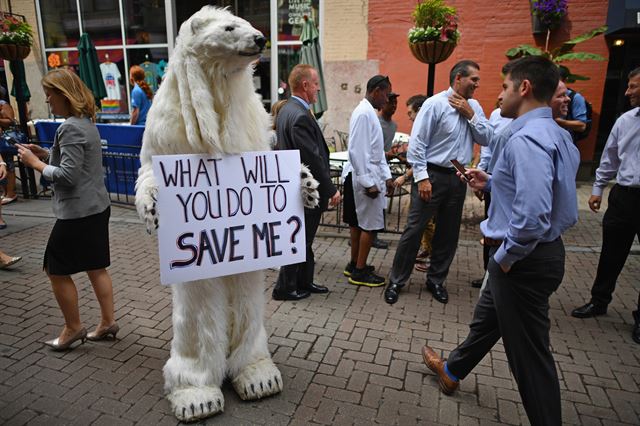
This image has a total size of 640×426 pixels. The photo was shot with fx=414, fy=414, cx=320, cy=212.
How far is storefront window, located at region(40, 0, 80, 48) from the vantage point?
12.5m

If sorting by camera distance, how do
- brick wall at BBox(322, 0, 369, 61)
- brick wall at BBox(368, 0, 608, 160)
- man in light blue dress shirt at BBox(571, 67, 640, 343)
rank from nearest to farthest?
man in light blue dress shirt at BBox(571, 67, 640, 343) < brick wall at BBox(368, 0, 608, 160) < brick wall at BBox(322, 0, 369, 61)

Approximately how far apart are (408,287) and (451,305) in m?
0.56

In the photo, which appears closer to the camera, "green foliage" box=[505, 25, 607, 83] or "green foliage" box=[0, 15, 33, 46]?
"green foliage" box=[0, 15, 33, 46]

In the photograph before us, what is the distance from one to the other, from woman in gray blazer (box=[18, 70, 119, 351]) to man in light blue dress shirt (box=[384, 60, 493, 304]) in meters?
2.78

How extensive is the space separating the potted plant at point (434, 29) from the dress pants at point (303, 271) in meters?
2.78


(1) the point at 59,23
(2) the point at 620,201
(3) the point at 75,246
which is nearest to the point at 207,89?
(3) the point at 75,246

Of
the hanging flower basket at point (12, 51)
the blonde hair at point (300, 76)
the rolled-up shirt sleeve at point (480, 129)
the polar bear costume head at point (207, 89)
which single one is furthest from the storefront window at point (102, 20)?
the polar bear costume head at point (207, 89)

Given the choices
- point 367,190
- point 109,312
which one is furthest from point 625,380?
point 109,312

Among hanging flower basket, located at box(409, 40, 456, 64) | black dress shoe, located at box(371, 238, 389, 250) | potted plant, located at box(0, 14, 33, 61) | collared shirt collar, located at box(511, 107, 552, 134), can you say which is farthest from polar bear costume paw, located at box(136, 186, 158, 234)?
potted plant, located at box(0, 14, 33, 61)

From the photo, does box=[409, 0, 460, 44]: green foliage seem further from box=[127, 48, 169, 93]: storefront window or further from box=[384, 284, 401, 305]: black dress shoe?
box=[127, 48, 169, 93]: storefront window

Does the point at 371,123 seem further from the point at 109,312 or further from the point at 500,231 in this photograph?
the point at 109,312

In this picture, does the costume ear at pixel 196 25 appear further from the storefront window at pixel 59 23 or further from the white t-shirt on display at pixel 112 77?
the storefront window at pixel 59 23

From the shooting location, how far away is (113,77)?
1233cm

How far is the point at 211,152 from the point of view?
8.03 feet
